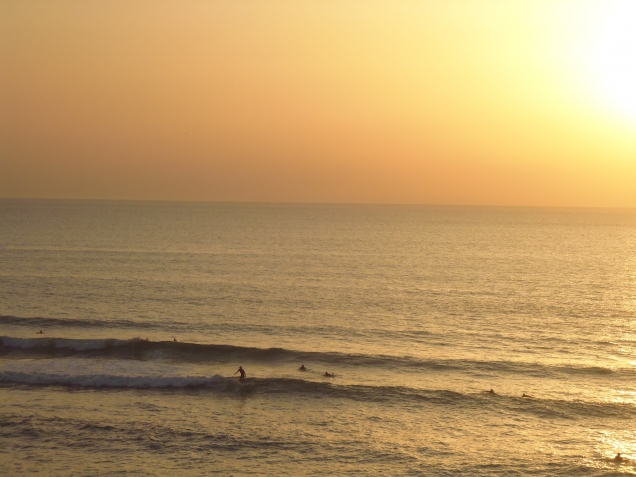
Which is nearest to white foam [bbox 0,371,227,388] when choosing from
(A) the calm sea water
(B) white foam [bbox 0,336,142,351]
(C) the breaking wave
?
(A) the calm sea water

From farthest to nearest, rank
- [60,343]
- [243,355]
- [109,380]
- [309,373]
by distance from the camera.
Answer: [60,343], [243,355], [309,373], [109,380]

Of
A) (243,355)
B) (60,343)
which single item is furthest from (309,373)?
(60,343)

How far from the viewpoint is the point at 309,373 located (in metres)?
39.2

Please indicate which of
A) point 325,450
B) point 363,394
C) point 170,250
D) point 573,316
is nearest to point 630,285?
point 573,316

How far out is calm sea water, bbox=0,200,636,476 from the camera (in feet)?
90.2

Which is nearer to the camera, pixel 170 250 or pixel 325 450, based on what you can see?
pixel 325 450

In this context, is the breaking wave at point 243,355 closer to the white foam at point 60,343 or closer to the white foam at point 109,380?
the white foam at point 60,343

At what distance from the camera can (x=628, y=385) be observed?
3775 cm

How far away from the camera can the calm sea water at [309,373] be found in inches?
1083

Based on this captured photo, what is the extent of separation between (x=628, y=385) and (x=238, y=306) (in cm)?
3469

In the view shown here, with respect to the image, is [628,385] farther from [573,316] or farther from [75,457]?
[75,457]

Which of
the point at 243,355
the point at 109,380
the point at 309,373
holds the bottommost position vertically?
the point at 109,380

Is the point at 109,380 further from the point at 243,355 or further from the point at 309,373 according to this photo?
the point at 309,373

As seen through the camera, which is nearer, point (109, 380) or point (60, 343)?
point (109, 380)
